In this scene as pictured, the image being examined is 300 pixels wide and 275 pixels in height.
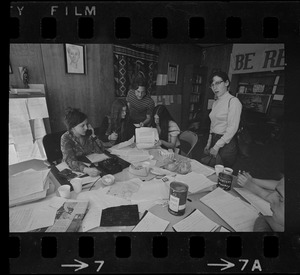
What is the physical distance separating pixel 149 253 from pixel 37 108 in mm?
1049

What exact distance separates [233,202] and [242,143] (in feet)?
1.20

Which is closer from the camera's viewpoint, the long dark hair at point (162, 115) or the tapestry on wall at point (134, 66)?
the tapestry on wall at point (134, 66)

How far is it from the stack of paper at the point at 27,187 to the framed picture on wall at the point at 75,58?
0.64 metres

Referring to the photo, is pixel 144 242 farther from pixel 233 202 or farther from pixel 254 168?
pixel 254 168

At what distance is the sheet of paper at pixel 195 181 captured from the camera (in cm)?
89

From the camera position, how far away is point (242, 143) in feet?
3.20


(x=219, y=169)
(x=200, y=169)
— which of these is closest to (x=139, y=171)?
(x=200, y=169)

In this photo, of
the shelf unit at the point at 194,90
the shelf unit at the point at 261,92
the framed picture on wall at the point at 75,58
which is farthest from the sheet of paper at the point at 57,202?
the shelf unit at the point at 261,92

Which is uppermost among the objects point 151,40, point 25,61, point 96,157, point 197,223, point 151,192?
point 151,40

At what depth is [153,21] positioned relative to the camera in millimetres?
814

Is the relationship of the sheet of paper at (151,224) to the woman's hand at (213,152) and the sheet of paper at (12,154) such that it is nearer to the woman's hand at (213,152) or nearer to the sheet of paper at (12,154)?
the woman's hand at (213,152)

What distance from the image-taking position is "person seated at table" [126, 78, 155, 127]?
3.09 feet

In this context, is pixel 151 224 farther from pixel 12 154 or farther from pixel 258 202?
pixel 12 154

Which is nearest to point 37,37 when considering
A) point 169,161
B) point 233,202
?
point 169,161
